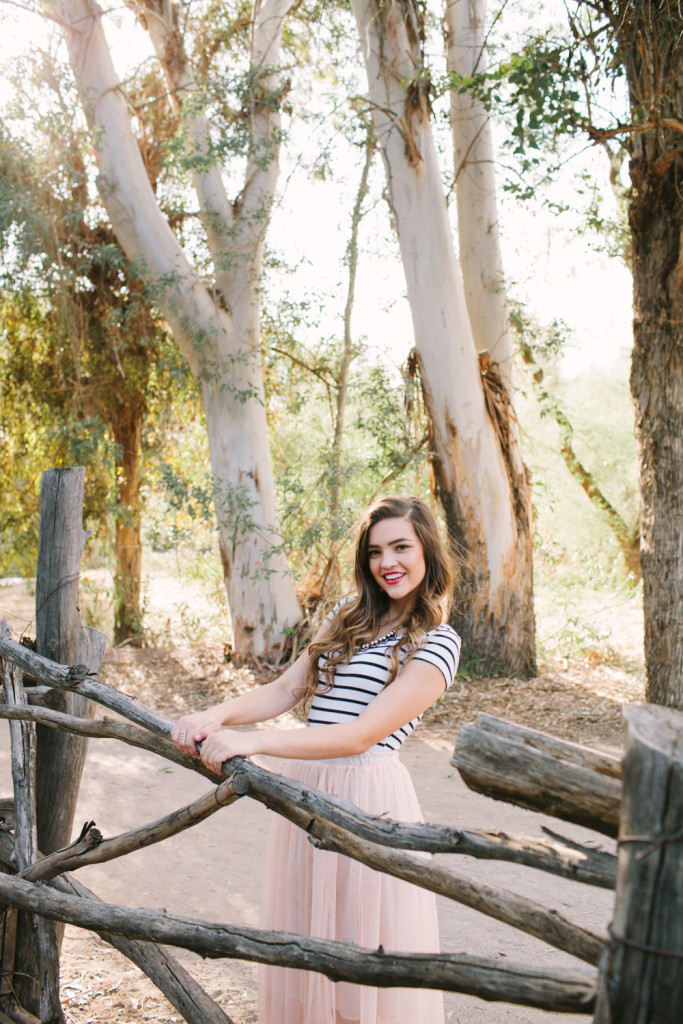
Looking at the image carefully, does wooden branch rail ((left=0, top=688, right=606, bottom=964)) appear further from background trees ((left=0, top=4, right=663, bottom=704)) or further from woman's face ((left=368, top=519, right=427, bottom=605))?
background trees ((left=0, top=4, right=663, bottom=704))

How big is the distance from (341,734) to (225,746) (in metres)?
0.27

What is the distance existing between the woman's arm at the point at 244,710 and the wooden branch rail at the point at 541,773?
30.7 inches

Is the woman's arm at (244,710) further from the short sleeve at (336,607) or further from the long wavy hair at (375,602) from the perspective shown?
the short sleeve at (336,607)

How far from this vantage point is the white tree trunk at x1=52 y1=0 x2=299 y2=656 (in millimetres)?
7508

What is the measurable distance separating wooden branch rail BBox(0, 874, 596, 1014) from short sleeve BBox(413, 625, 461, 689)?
0.66 meters

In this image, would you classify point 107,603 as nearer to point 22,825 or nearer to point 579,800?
point 22,825

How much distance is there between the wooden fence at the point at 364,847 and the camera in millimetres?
1094

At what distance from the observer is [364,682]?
7.11 feet

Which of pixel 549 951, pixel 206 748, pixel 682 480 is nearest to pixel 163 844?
pixel 549 951

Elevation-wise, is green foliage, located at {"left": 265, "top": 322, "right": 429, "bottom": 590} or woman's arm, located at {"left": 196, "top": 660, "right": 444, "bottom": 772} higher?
green foliage, located at {"left": 265, "top": 322, "right": 429, "bottom": 590}

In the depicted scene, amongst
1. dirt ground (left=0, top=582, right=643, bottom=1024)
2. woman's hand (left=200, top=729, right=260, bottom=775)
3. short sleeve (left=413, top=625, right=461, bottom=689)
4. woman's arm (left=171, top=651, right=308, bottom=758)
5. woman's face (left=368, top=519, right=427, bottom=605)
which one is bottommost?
dirt ground (left=0, top=582, right=643, bottom=1024)

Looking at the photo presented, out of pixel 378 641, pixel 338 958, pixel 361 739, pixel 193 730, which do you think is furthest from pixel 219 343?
pixel 338 958

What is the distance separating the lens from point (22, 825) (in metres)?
2.54

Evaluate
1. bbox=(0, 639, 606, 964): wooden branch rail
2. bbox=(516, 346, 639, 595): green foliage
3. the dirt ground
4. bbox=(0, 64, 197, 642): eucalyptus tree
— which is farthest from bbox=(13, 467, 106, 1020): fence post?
bbox=(516, 346, 639, 595): green foliage
